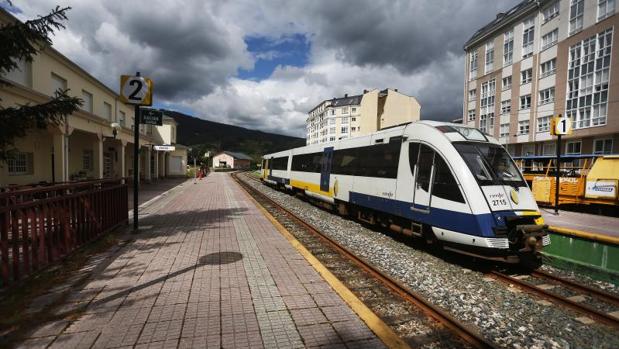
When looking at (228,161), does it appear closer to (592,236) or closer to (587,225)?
(587,225)

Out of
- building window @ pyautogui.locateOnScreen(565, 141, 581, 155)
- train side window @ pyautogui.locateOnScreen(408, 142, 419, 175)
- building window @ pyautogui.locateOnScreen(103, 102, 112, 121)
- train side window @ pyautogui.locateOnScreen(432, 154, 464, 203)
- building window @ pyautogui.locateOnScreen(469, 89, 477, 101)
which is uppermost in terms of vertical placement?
building window @ pyautogui.locateOnScreen(469, 89, 477, 101)

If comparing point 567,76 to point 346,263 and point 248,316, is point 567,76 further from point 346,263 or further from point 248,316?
point 248,316

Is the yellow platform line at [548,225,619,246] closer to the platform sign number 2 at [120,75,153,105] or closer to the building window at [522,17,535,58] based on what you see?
the platform sign number 2 at [120,75,153,105]

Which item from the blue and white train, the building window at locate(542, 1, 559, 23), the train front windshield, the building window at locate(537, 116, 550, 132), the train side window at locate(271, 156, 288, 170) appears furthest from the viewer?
the building window at locate(537, 116, 550, 132)

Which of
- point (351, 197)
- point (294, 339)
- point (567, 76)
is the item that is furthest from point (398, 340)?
point (567, 76)

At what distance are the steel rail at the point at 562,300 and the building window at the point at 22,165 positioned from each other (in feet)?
56.5

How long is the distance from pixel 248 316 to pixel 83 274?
2.95 meters

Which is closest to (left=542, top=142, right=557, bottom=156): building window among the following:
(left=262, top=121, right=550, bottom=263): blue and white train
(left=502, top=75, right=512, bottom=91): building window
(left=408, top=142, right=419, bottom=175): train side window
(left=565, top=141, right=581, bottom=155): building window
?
(left=565, top=141, right=581, bottom=155): building window

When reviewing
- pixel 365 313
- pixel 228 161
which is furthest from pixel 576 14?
pixel 228 161

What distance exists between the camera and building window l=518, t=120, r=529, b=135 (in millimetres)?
33969

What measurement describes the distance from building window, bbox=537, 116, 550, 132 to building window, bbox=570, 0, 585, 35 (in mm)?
7773

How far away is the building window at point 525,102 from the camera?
33.8 m

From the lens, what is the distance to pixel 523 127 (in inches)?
1355

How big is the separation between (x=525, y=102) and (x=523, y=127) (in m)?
2.66
